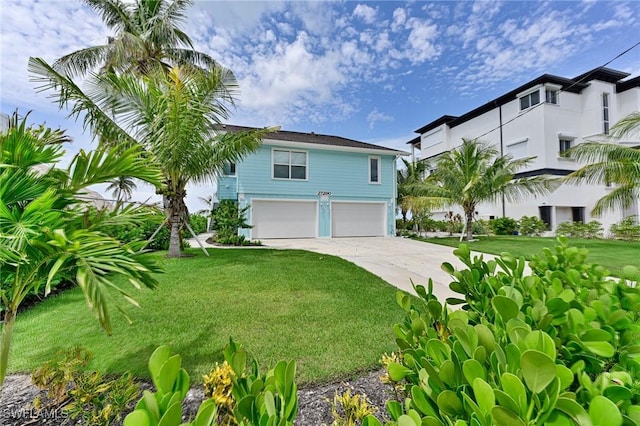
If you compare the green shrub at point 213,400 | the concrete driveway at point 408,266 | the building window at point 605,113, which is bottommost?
the concrete driveway at point 408,266

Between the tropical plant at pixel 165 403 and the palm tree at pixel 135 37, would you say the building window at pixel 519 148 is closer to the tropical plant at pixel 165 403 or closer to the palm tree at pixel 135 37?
the palm tree at pixel 135 37

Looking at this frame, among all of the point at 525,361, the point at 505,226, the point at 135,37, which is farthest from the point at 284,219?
the point at 525,361

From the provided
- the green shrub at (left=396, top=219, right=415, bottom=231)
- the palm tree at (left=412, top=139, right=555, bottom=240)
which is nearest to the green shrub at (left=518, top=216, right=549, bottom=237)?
the palm tree at (left=412, top=139, right=555, bottom=240)

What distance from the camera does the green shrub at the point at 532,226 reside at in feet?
58.1

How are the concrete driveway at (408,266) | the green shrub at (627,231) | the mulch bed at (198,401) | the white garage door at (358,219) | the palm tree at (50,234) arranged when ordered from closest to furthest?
the palm tree at (50,234) < the mulch bed at (198,401) < the concrete driveway at (408,266) < the green shrub at (627,231) < the white garage door at (358,219)

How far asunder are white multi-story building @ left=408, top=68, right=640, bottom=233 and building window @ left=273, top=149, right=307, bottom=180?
15207 mm

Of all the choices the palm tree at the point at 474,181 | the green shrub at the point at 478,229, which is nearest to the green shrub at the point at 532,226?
the green shrub at the point at 478,229

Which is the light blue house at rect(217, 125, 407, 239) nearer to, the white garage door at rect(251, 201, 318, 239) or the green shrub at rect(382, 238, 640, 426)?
the white garage door at rect(251, 201, 318, 239)

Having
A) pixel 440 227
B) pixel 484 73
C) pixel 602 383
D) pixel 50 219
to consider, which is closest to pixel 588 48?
pixel 484 73

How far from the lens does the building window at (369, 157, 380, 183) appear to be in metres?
17.1

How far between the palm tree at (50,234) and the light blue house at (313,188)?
1254 centimetres

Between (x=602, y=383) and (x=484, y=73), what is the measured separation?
15798 mm

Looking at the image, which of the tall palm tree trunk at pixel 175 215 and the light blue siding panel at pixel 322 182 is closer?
the tall palm tree trunk at pixel 175 215

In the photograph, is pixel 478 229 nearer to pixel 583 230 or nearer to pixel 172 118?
pixel 583 230
